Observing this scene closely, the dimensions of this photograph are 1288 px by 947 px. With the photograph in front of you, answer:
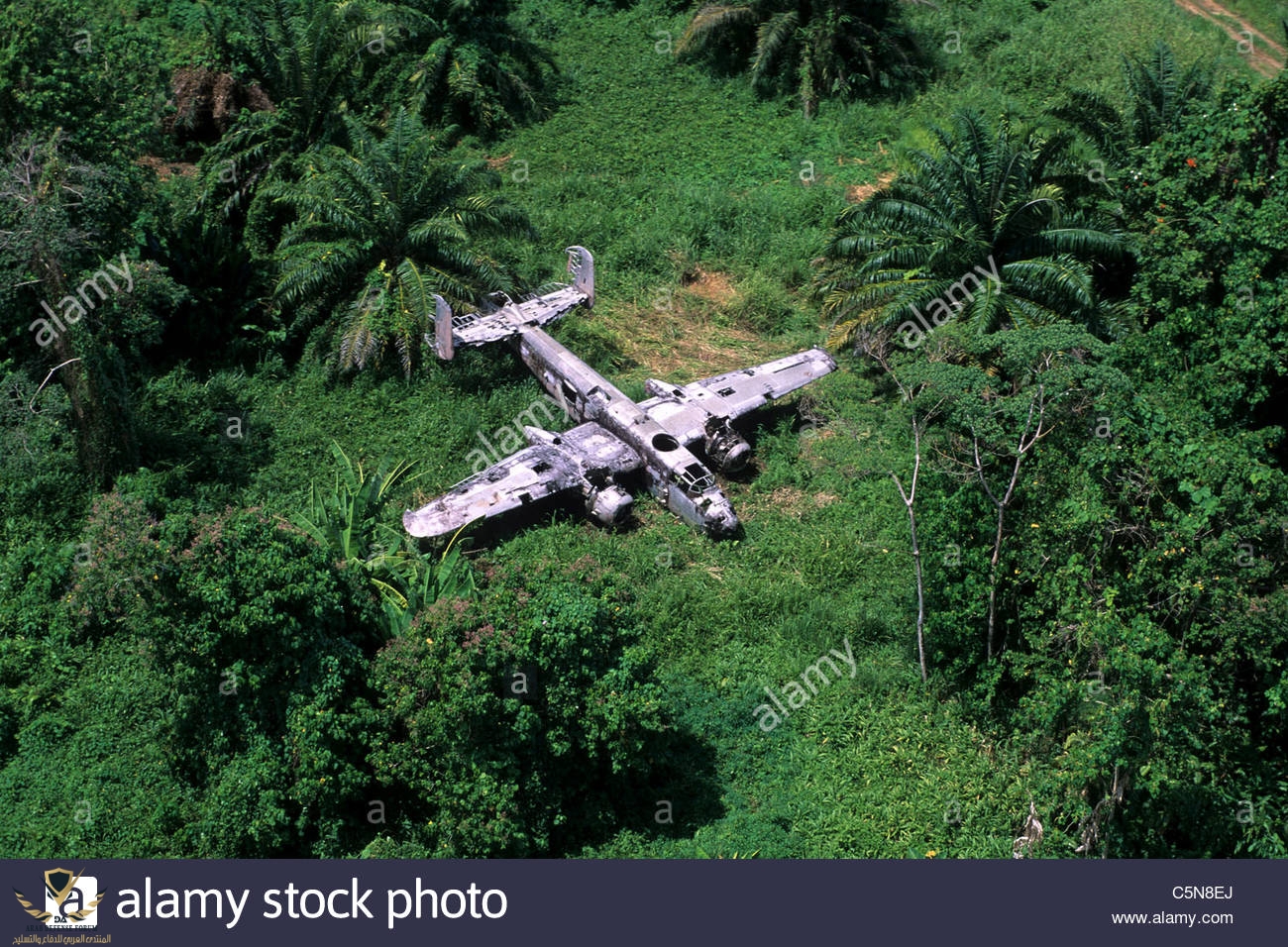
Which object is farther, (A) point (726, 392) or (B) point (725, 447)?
(A) point (726, 392)

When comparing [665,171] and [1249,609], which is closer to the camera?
[1249,609]

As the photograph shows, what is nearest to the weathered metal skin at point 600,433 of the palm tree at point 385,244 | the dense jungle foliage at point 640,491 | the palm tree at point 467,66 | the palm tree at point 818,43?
the dense jungle foliage at point 640,491

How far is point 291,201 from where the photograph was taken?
1066 inches

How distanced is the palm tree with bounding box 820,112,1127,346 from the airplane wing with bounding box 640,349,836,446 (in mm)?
1513

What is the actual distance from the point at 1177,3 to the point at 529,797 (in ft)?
117

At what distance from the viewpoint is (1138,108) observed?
89.2 ft

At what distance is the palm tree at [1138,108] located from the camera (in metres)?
27.2

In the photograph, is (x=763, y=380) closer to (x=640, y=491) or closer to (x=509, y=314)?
(x=640, y=491)

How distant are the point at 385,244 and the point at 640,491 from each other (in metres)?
8.03

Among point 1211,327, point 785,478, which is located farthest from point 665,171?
point 1211,327

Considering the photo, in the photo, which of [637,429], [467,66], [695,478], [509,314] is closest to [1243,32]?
[467,66]

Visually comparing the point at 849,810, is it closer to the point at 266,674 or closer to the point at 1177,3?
the point at 266,674

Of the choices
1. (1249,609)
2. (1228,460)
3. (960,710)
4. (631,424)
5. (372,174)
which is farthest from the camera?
(372,174)

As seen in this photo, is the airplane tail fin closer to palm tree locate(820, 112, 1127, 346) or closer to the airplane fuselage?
the airplane fuselage
